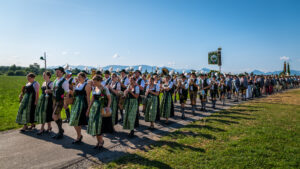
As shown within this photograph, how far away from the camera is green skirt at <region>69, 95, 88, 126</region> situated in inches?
208

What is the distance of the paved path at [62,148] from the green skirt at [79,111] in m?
0.77

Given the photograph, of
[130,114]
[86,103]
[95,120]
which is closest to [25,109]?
[86,103]

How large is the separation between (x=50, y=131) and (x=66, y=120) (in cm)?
141

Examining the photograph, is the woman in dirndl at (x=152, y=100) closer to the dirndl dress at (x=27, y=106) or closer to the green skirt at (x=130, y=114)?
the green skirt at (x=130, y=114)

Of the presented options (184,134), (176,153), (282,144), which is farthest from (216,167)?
(282,144)

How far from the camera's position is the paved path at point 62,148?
4488 mm

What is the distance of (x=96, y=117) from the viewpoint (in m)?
5.00

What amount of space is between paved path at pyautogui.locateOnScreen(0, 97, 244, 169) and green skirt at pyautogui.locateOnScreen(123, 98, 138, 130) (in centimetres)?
46

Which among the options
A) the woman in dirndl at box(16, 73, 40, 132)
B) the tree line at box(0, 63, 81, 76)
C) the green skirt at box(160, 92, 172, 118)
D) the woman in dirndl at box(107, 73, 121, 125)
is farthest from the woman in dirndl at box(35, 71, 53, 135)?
the tree line at box(0, 63, 81, 76)

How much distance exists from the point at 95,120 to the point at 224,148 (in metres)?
3.80

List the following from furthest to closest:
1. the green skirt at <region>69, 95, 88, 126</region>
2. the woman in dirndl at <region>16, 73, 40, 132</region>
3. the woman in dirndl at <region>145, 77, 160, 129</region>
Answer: the woman in dirndl at <region>145, 77, 160, 129</region>
the woman in dirndl at <region>16, 73, 40, 132</region>
the green skirt at <region>69, 95, 88, 126</region>

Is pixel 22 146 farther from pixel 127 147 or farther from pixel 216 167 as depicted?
pixel 216 167

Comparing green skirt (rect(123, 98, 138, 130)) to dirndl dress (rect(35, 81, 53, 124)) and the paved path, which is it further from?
dirndl dress (rect(35, 81, 53, 124))

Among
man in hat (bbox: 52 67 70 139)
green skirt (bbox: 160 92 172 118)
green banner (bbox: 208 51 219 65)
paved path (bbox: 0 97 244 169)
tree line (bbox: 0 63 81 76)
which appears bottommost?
paved path (bbox: 0 97 244 169)
